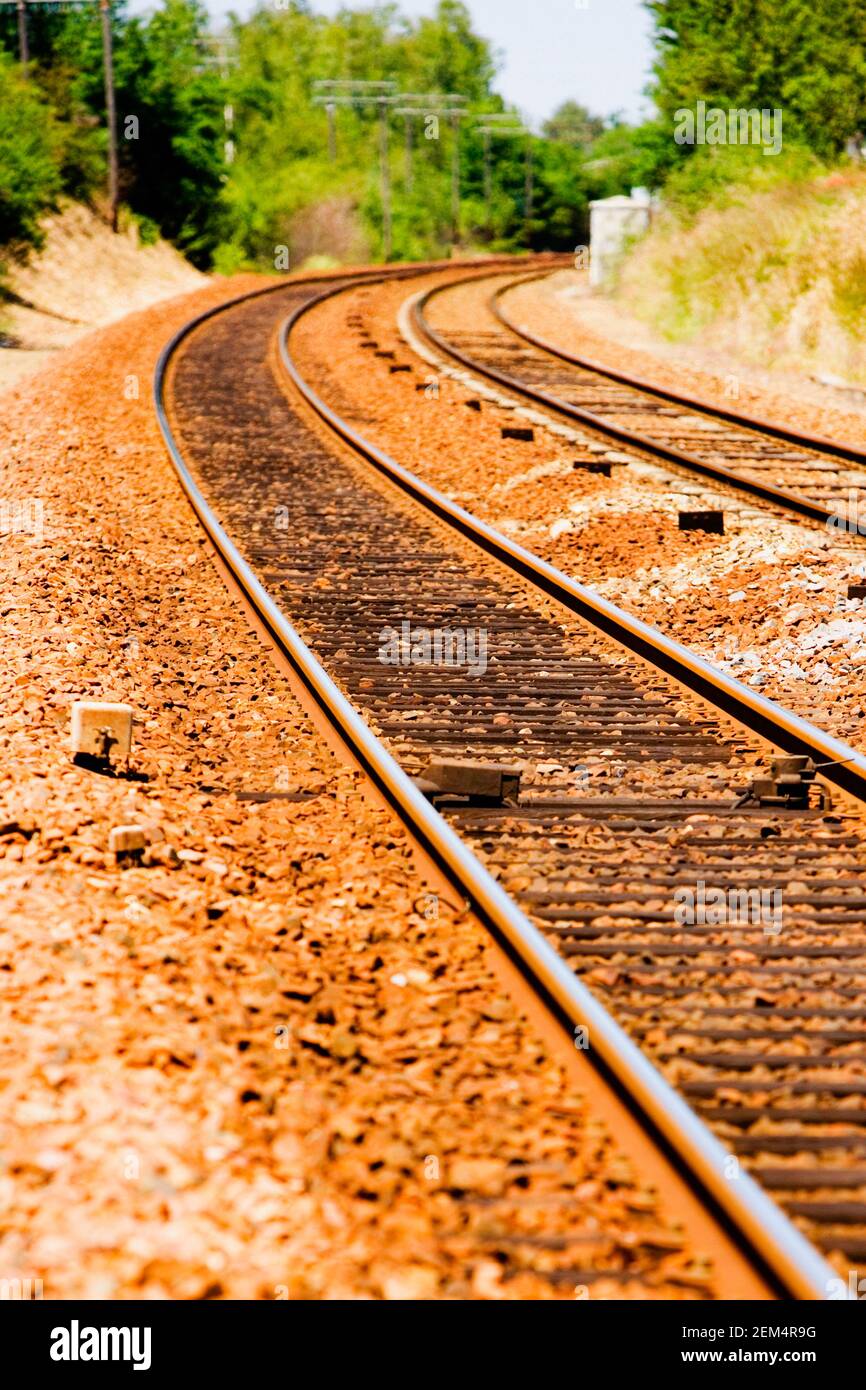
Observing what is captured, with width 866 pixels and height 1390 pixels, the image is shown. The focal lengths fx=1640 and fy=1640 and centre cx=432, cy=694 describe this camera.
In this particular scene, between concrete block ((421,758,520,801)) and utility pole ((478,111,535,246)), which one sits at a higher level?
utility pole ((478,111,535,246))

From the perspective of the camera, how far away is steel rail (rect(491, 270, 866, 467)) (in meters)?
14.5

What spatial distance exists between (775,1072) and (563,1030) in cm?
56

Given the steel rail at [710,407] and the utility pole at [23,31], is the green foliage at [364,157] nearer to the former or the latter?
the utility pole at [23,31]

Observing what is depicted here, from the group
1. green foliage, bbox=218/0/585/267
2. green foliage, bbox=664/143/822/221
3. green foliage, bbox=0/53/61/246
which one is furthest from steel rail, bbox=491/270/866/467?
green foliage, bbox=218/0/585/267

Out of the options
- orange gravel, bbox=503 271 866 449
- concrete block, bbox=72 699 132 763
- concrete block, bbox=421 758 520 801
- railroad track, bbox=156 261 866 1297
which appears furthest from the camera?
orange gravel, bbox=503 271 866 449

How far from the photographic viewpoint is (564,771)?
263 inches

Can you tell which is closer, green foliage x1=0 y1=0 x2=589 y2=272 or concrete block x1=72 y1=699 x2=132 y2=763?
concrete block x1=72 y1=699 x2=132 y2=763

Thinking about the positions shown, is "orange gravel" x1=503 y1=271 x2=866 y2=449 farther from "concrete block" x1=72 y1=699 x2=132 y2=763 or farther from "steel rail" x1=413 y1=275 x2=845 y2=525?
"concrete block" x1=72 y1=699 x2=132 y2=763

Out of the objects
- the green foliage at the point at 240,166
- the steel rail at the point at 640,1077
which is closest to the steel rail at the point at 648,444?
the steel rail at the point at 640,1077

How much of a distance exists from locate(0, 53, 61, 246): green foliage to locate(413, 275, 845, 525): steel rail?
16569mm

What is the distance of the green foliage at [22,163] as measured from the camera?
35.9 m

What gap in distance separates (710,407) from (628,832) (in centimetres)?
1201

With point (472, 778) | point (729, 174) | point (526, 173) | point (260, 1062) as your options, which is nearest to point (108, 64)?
point (729, 174)

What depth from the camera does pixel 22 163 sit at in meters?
36.0
